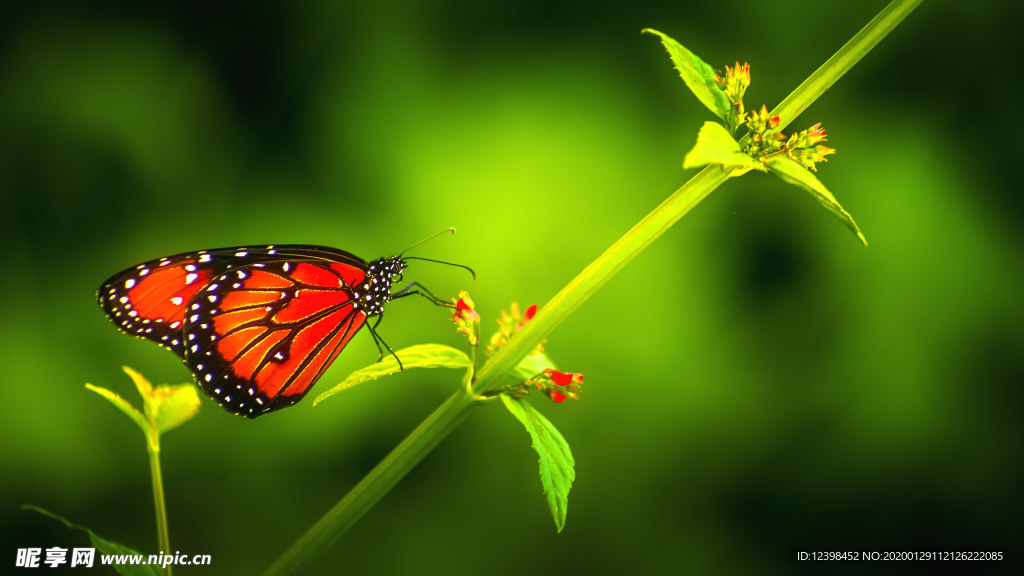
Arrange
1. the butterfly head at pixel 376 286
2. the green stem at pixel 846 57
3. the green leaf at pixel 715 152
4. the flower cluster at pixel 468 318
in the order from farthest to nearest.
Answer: the butterfly head at pixel 376 286 < the flower cluster at pixel 468 318 < the green stem at pixel 846 57 < the green leaf at pixel 715 152

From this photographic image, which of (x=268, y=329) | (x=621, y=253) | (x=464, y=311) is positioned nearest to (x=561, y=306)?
(x=621, y=253)

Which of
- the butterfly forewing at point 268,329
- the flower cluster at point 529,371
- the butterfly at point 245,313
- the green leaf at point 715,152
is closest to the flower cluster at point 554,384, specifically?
the flower cluster at point 529,371

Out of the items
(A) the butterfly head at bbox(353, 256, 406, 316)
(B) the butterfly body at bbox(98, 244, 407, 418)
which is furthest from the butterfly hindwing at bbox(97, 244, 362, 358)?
(A) the butterfly head at bbox(353, 256, 406, 316)

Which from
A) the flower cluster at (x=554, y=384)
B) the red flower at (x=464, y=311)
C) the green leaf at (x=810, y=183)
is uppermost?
the green leaf at (x=810, y=183)

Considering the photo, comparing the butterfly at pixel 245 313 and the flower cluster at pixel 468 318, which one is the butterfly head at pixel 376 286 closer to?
the butterfly at pixel 245 313

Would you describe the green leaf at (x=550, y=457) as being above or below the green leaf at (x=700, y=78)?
below

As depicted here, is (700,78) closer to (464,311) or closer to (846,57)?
(846,57)

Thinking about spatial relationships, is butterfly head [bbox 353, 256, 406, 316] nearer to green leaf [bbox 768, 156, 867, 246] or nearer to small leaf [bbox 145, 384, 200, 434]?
small leaf [bbox 145, 384, 200, 434]
